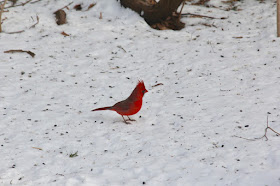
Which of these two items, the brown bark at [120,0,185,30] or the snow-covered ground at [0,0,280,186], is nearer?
the snow-covered ground at [0,0,280,186]

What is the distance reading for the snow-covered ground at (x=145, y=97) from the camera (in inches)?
130

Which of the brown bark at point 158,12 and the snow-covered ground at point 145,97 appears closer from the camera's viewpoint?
the snow-covered ground at point 145,97

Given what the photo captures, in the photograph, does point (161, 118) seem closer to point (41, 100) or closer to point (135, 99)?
point (135, 99)

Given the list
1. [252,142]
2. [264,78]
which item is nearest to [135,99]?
[252,142]

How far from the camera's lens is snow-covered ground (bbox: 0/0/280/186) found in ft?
10.9

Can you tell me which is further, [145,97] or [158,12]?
[158,12]

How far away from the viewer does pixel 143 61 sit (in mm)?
6293

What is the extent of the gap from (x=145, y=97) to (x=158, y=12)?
2.93m

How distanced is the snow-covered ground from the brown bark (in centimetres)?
22

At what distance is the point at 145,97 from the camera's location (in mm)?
5137

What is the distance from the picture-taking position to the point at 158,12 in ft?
24.4

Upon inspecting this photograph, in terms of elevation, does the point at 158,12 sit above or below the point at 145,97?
above

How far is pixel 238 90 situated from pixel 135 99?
1.62m

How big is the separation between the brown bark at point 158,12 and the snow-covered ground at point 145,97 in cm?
22
